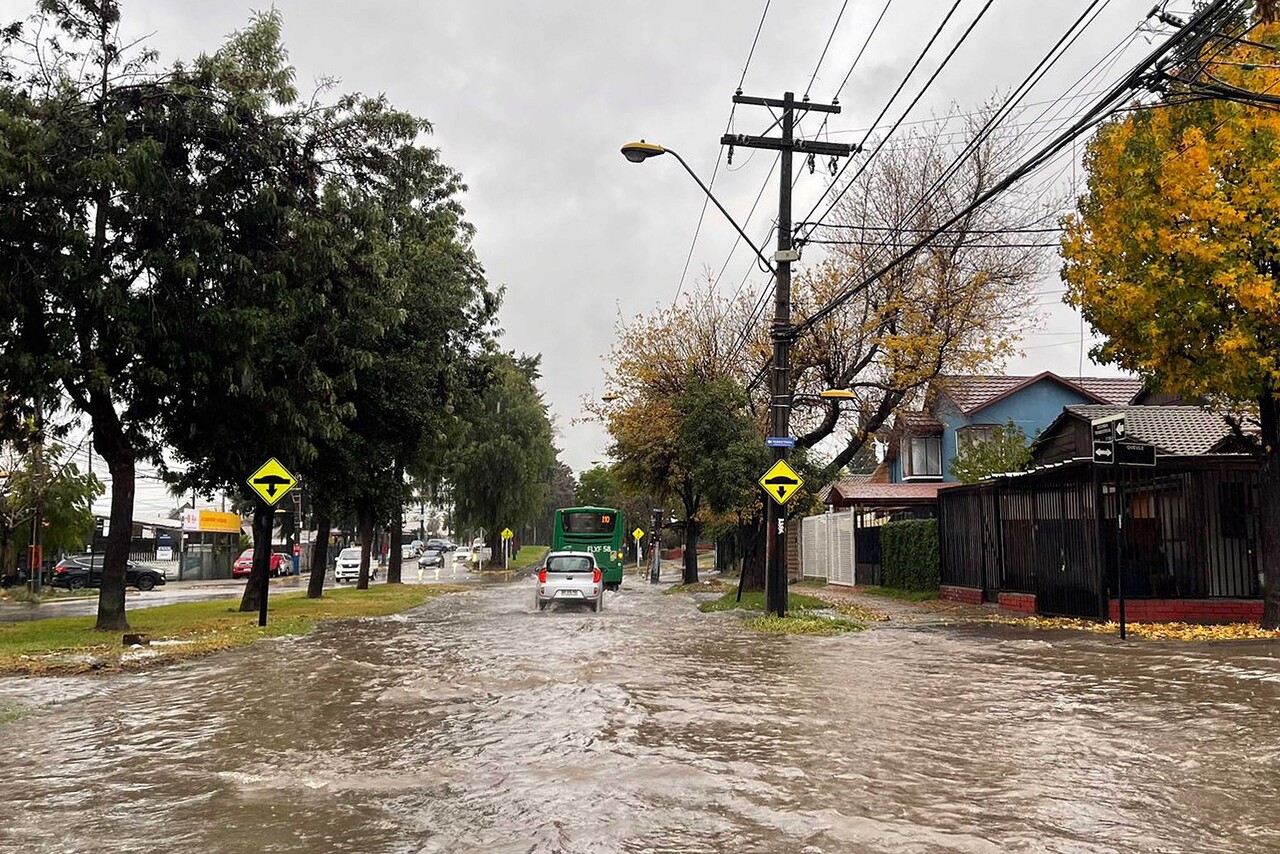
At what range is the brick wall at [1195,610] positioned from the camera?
19641mm

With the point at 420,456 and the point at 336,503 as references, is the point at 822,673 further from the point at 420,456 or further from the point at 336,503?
the point at 420,456

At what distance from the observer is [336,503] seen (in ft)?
96.3

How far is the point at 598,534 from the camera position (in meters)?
43.1

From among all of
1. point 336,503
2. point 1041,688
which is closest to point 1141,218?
point 1041,688

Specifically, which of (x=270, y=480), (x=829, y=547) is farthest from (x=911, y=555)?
(x=270, y=480)

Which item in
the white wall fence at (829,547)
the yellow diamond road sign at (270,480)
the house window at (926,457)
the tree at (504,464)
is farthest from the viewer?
the tree at (504,464)

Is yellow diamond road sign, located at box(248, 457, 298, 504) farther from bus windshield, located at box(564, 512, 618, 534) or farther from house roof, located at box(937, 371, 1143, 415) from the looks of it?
house roof, located at box(937, 371, 1143, 415)

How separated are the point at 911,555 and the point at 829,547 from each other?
11335mm

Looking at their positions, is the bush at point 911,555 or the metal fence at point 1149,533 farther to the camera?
the bush at point 911,555

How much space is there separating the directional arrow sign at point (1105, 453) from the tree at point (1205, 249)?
6.39ft

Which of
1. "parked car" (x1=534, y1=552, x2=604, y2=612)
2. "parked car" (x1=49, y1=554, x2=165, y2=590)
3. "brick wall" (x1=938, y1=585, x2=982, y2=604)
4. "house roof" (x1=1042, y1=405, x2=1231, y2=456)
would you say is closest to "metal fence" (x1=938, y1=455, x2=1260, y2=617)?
"house roof" (x1=1042, y1=405, x2=1231, y2=456)

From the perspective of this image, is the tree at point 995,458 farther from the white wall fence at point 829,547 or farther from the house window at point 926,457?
the house window at point 926,457

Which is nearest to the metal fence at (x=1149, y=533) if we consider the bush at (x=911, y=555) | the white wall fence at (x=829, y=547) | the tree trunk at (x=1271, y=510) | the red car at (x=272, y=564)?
the tree trunk at (x=1271, y=510)

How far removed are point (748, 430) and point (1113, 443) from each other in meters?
12.8
